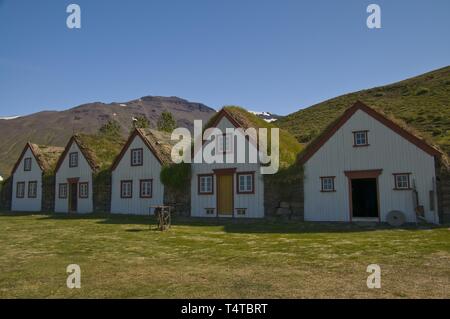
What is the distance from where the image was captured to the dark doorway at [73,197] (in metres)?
34.3

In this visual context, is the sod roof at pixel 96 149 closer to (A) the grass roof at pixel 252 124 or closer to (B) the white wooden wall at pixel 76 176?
(B) the white wooden wall at pixel 76 176

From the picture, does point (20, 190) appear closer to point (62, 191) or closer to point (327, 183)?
point (62, 191)

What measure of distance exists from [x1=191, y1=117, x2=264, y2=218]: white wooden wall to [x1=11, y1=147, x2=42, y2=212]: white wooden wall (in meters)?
17.9

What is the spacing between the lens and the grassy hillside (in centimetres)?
4375

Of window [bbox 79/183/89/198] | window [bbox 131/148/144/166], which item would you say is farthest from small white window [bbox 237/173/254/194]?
window [bbox 79/183/89/198]

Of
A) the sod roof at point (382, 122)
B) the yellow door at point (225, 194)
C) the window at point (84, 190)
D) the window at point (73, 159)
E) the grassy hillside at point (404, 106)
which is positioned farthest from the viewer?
the grassy hillside at point (404, 106)

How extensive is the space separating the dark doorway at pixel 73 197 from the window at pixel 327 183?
21490 millimetres

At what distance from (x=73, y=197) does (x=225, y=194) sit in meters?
15.7

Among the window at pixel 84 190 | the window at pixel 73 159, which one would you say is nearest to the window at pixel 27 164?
the window at pixel 73 159

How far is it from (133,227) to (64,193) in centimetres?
1675

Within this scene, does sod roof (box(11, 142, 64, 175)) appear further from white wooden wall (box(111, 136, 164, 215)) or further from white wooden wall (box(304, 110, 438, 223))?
white wooden wall (box(304, 110, 438, 223))

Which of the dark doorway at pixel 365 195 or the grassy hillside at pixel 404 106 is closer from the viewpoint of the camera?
the dark doorway at pixel 365 195
